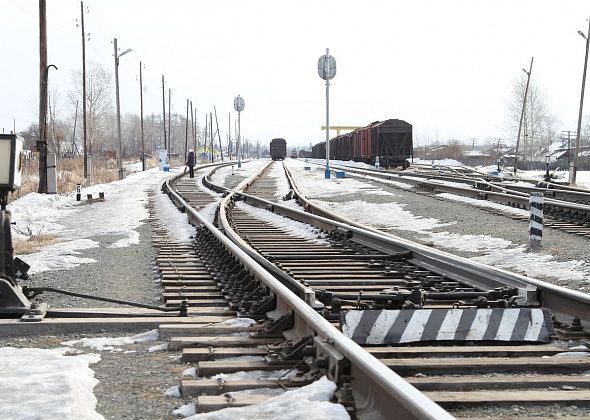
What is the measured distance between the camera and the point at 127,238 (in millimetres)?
12234

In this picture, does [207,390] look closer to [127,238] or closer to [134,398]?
[134,398]

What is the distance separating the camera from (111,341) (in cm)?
507

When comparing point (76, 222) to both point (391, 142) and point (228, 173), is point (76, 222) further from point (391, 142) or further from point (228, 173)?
point (391, 142)

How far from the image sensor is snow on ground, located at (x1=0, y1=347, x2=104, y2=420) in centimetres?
346

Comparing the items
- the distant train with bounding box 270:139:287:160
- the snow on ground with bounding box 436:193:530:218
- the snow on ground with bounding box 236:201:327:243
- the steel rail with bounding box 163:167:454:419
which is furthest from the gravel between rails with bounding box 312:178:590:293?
the distant train with bounding box 270:139:287:160

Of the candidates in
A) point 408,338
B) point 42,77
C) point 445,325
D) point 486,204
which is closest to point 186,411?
point 408,338

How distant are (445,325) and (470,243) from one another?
24.3ft

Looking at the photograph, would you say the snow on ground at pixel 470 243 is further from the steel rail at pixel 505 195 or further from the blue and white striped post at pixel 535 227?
the steel rail at pixel 505 195

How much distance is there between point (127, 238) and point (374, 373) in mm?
9635

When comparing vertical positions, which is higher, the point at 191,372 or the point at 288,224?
the point at 191,372

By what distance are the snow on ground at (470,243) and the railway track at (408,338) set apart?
2298mm

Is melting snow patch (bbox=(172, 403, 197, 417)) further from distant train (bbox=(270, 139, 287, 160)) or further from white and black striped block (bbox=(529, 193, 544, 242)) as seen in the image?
distant train (bbox=(270, 139, 287, 160))

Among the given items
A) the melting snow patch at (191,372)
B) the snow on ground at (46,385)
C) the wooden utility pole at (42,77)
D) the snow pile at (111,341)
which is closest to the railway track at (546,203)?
the snow pile at (111,341)

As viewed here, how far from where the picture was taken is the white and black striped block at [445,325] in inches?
181
